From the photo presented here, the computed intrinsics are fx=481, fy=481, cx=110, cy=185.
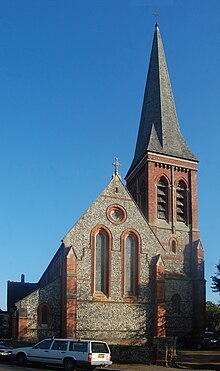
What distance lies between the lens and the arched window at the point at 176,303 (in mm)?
38125

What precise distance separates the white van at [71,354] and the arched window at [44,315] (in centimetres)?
1055

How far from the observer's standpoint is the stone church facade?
33188mm

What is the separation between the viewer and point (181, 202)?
4288 centimetres

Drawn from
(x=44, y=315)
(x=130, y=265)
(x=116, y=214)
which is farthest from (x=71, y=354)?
(x=116, y=214)

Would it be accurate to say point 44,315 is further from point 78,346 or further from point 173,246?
point 173,246

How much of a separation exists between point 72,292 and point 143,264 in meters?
6.12

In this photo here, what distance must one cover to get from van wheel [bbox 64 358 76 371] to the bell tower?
1747 cm

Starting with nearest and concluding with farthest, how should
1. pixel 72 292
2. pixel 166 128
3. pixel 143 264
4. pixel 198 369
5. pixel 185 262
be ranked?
pixel 198 369
pixel 72 292
pixel 143 264
pixel 185 262
pixel 166 128

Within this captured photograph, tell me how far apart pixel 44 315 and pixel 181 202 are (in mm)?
16257

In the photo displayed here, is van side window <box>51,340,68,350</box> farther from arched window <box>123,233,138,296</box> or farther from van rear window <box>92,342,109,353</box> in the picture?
arched window <box>123,233,138,296</box>

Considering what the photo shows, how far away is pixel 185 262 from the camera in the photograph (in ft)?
133

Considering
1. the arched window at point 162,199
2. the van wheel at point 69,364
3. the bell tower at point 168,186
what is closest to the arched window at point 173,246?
the bell tower at point 168,186

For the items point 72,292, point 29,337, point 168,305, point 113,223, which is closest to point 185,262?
point 168,305

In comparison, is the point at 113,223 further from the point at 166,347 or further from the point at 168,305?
the point at 166,347
